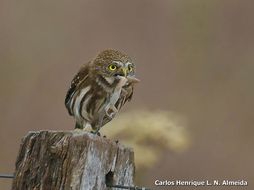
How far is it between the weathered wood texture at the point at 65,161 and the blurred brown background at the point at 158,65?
7.59 ft

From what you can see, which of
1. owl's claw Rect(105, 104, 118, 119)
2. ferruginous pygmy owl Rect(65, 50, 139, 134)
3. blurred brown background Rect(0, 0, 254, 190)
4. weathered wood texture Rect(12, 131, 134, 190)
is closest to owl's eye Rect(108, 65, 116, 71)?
ferruginous pygmy owl Rect(65, 50, 139, 134)

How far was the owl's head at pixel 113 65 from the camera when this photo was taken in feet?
15.1

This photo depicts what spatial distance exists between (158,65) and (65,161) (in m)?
3.36

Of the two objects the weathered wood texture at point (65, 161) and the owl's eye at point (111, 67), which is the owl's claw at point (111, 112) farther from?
the weathered wood texture at point (65, 161)

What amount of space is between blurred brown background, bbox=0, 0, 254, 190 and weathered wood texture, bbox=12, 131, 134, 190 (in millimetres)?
2313

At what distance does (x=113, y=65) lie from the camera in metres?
4.70

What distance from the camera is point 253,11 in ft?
23.2

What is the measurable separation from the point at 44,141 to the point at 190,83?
10.4 feet

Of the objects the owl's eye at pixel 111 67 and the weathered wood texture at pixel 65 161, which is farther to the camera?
the owl's eye at pixel 111 67

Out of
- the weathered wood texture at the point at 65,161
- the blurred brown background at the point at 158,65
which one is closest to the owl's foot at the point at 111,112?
the blurred brown background at the point at 158,65

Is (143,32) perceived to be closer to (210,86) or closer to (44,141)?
(210,86)

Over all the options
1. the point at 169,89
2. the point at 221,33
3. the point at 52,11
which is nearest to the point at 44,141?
the point at 169,89

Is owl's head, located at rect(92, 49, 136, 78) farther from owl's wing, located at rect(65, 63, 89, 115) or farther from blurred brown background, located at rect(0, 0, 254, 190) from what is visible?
blurred brown background, located at rect(0, 0, 254, 190)

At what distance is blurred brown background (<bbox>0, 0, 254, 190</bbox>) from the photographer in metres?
6.07
